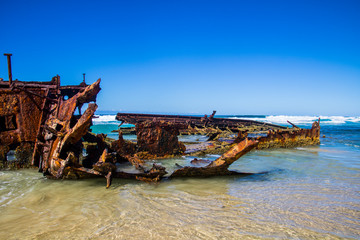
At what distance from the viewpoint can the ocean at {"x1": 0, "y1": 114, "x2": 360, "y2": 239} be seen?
8.63 ft

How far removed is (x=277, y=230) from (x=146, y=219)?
169 centimetres

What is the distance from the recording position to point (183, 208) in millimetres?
3340

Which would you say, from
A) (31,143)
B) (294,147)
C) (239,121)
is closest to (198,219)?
(31,143)

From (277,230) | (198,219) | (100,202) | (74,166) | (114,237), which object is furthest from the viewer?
(74,166)

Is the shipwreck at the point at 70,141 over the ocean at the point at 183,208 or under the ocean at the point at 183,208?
over

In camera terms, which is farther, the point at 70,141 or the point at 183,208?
the point at 70,141

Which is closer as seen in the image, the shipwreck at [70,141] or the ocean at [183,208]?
the ocean at [183,208]

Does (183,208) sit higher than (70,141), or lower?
lower

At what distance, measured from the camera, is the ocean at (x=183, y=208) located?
2.63 meters

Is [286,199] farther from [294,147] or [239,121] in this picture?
[239,121]

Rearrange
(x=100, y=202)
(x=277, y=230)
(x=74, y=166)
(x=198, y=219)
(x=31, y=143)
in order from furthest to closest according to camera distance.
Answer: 1. (x=31, y=143)
2. (x=74, y=166)
3. (x=100, y=202)
4. (x=198, y=219)
5. (x=277, y=230)

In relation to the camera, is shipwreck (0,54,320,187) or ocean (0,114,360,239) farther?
shipwreck (0,54,320,187)

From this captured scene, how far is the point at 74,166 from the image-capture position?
424cm

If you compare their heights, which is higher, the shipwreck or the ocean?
the shipwreck
